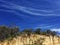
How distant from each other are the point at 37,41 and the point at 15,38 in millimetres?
3114

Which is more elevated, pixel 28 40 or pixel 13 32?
pixel 13 32

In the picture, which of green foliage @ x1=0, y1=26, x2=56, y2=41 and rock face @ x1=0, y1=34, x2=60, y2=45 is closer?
rock face @ x1=0, y1=34, x2=60, y2=45

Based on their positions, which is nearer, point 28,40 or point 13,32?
point 28,40

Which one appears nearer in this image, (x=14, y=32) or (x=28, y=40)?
(x=28, y=40)

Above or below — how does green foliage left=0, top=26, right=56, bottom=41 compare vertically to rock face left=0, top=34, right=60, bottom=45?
above

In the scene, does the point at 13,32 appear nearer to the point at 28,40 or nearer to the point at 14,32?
the point at 14,32

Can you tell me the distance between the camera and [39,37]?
31.0 metres

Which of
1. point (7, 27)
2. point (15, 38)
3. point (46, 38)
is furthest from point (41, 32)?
point (7, 27)

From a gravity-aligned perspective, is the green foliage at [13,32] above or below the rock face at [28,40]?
above

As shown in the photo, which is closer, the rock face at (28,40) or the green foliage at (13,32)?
the rock face at (28,40)

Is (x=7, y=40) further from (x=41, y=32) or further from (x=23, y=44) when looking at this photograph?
(x=41, y=32)

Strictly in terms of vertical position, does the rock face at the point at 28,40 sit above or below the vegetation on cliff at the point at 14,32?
below

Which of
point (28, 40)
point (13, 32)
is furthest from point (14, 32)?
point (28, 40)

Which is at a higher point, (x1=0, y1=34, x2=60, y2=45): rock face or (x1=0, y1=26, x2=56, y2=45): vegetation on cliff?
(x1=0, y1=26, x2=56, y2=45): vegetation on cliff
